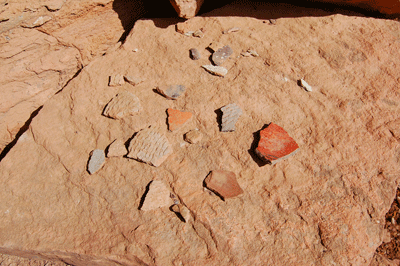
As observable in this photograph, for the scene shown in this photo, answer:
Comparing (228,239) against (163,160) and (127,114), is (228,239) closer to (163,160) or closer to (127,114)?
(163,160)

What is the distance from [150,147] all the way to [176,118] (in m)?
0.24

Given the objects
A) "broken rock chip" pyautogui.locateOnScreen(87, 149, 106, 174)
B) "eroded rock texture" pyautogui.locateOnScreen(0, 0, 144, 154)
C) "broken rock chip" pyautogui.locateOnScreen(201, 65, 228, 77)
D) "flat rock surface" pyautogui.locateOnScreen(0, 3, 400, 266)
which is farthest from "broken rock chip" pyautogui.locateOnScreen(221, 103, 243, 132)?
"eroded rock texture" pyautogui.locateOnScreen(0, 0, 144, 154)

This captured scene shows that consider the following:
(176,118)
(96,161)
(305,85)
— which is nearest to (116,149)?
(96,161)

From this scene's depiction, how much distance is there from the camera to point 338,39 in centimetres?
203

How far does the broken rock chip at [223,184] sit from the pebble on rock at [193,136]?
0.22 meters

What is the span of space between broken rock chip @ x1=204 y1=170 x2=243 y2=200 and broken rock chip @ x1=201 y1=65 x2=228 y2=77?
0.70 meters

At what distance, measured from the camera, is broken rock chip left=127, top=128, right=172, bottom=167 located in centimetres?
159

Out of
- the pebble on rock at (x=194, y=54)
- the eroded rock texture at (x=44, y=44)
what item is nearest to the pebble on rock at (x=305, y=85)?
the pebble on rock at (x=194, y=54)

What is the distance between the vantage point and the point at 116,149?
5.45 feet

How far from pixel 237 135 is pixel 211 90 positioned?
372 millimetres

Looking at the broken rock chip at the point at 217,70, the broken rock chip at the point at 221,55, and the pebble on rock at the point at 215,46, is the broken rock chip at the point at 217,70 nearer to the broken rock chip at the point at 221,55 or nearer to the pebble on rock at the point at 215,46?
the broken rock chip at the point at 221,55

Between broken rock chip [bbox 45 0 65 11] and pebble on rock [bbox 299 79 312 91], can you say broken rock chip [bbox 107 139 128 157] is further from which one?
pebble on rock [bbox 299 79 312 91]

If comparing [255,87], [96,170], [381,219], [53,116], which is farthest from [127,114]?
[381,219]

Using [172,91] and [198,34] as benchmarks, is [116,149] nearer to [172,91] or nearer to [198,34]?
[172,91]
